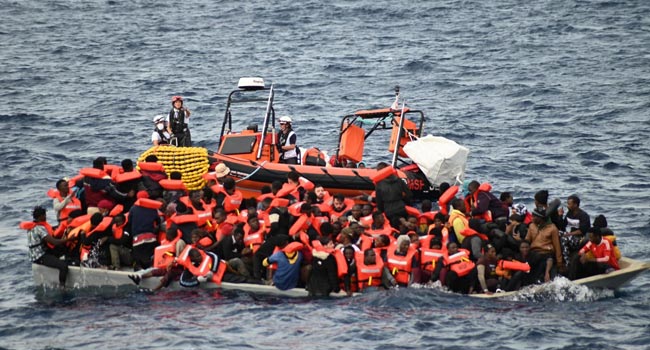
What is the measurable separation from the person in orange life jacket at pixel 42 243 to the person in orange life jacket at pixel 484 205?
7687 mm

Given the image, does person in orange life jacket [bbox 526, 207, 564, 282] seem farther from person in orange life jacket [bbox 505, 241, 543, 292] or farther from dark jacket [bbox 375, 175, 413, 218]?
dark jacket [bbox 375, 175, 413, 218]

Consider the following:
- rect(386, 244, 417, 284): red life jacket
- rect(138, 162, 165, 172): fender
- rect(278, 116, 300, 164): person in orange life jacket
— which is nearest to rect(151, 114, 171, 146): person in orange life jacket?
rect(278, 116, 300, 164): person in orange life jacket

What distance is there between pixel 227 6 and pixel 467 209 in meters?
41.6

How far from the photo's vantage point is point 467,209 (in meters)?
24.2

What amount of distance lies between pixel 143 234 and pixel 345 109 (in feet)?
65.3

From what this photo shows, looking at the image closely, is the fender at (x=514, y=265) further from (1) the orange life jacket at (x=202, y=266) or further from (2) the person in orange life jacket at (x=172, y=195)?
(2) the person in orange life jacket at (x=172, y=195)

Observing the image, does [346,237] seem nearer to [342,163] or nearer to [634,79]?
[342,163]

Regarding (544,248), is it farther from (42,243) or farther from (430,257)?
(42,243)

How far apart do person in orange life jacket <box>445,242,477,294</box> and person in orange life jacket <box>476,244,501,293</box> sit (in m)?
0.13

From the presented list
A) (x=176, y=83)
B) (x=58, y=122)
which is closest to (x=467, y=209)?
(x=58, y=122)

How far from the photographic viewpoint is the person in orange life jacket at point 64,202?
79.5ft

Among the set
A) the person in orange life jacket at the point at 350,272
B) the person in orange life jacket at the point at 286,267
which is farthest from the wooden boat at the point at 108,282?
the person in orange life jacket at the point at 350,272

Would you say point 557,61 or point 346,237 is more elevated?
point 557,61

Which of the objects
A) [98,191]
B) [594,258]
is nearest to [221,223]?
[98,191]
